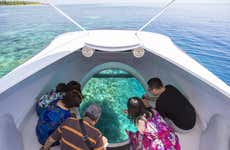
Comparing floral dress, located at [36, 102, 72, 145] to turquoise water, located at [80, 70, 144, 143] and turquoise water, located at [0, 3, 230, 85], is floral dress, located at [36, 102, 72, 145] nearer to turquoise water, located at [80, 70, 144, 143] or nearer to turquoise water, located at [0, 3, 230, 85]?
turquoise water, located at [80, 70, 144, 143]

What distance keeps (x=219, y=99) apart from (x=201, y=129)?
1.07 ft

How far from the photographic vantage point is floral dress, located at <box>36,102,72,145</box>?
163cm

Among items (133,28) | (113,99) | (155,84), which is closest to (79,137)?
(155,84)

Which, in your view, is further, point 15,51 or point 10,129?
point 15,51

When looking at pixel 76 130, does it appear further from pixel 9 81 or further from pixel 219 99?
pixel 219 99

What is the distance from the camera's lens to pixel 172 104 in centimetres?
173

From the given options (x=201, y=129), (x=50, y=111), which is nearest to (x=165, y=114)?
(x=201, y=129)

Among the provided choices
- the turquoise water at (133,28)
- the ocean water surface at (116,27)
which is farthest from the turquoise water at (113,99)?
the turquoise water at (133,28)

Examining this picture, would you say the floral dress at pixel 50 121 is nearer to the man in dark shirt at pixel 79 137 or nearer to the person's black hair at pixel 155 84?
the man in dark shirt at pixel 79 137

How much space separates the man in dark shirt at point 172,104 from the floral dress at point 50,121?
57cm

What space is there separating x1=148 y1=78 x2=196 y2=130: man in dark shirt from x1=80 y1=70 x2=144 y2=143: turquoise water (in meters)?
0.36

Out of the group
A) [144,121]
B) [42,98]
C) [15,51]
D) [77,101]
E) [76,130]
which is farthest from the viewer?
[15,51]

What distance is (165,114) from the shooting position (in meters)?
1.80

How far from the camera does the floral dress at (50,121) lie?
163 centimetres
